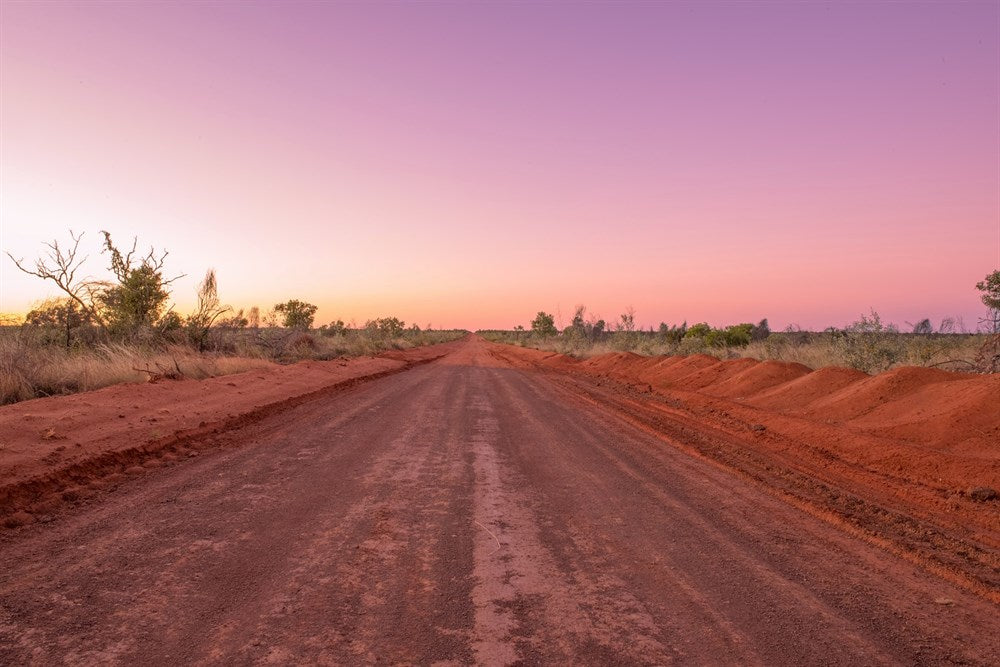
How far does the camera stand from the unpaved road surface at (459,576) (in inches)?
107

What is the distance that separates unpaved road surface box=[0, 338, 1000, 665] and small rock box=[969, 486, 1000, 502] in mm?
2353

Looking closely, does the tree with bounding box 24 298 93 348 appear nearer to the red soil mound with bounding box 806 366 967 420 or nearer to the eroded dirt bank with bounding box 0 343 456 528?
the eroded dirt bank with bounding box 0 343 456 528

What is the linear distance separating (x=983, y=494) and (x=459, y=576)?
606cm

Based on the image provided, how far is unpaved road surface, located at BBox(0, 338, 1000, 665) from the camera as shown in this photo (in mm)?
2719

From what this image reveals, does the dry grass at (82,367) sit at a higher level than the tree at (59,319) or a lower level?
lower

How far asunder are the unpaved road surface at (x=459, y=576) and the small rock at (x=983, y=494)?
2.35 meters

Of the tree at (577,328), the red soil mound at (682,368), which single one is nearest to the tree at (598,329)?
the tree at (577,328)

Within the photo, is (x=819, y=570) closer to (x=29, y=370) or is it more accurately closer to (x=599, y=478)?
(x=599, y=478)

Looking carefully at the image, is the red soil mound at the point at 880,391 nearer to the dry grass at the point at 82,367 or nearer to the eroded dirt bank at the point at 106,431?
the eroded dirt bank at the point at 106,431

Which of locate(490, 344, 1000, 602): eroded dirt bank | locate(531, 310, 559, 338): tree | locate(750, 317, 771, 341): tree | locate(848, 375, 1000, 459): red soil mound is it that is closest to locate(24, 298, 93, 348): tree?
locate(490, 344, 1000, 602): eroded dirt bank

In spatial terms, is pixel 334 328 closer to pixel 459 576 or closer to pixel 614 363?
pixel 614 363

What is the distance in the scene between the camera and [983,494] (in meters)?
5.73

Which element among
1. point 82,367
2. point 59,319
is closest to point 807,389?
point 82,367

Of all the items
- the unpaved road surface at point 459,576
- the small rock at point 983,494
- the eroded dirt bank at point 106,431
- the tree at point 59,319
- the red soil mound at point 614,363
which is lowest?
the small rock at point 983,494
